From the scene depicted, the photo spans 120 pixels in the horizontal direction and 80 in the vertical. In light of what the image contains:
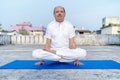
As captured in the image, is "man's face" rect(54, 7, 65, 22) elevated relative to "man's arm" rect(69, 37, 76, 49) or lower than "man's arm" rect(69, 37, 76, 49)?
elevated

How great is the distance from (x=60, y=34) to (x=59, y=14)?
336 mm

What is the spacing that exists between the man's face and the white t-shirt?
10 cm

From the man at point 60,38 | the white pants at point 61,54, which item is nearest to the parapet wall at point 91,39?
the man at point 60,38

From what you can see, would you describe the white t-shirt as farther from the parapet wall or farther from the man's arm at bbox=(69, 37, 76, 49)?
the parapet wall

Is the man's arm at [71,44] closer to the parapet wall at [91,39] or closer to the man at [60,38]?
the man at [60,38]

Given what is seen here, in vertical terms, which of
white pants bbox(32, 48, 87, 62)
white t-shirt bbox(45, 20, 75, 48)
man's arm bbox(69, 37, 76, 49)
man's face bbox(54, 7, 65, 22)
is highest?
man's face bbox(54, 7, 65, 22)

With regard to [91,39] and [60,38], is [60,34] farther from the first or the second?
[91,39]

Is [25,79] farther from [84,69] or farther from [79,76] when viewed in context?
[84,69]

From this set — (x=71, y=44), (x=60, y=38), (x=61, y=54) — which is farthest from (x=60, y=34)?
(x=61, y=54)

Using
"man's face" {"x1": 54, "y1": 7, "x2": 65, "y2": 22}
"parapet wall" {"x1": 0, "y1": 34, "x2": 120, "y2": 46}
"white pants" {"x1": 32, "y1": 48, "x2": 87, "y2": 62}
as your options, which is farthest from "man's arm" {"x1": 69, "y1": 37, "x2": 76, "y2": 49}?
"parapet wall" {"x1": 0, "y1": 34, "x2": 120, "y2": 46}

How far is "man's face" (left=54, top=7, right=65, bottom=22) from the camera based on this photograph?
3.43 metres

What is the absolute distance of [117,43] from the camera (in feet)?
45.6

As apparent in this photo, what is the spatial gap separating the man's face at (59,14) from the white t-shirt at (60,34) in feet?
0.32

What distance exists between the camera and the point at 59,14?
344 cm
